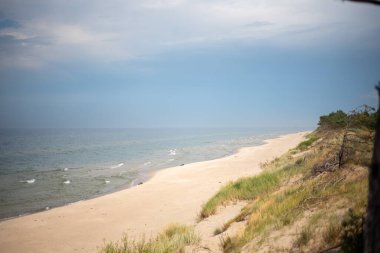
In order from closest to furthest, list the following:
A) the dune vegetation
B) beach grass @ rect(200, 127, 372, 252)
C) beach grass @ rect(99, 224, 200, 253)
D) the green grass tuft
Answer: the dune vegetation < beach grass @ rect(200, 127, 372, 252) < beach grass @ rect(99, 224, 200, 253) < the green grass tuft

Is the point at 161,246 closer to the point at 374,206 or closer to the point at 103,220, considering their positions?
the point at 374,206

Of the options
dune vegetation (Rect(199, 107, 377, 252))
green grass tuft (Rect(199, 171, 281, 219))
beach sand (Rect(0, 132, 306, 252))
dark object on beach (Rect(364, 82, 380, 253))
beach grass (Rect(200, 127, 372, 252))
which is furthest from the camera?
green grass tuft (Rect(199, 171, 281, 219))

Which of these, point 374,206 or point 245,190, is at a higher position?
point 374,206

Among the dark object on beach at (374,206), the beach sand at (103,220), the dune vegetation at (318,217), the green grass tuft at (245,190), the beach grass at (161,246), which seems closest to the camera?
the dark object on beach at (374,206)

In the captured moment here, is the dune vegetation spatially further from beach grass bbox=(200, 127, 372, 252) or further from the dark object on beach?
the dark object on beach

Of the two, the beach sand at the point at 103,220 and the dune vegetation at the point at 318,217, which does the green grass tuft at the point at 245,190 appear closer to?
the beach sand at the point at 103,220

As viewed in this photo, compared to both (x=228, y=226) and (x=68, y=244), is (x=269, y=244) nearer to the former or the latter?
(x=228, y=226)

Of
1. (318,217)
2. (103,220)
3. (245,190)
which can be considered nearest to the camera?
(318,217)

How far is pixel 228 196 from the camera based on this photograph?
12.6 meters

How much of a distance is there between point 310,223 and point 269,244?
95 centimetres

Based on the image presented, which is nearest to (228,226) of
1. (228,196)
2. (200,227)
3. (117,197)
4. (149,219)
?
(200,227)

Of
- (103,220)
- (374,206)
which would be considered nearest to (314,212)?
(374,206)

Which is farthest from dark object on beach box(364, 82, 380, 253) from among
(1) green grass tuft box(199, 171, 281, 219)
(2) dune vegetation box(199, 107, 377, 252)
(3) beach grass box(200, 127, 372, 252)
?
(1) green grass tuft box(199, 171, 281, 219)

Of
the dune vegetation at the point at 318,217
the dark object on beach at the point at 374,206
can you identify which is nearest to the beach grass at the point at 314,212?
the dune vegetation at the point at 318,217
